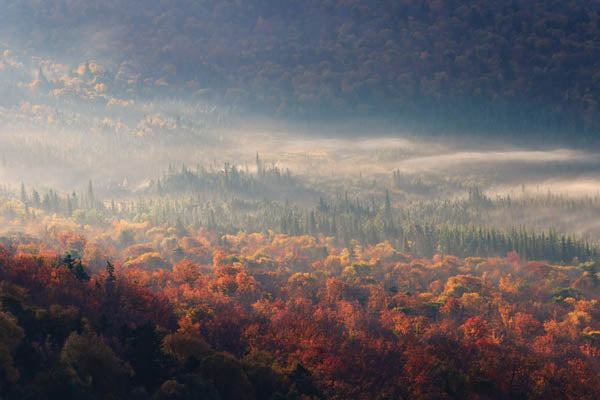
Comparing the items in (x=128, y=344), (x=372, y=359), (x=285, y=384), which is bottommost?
(x=372, y=359)

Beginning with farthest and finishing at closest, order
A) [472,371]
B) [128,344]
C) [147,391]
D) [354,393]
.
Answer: [472,371] → [354,393] → [128,344] → [147,391]

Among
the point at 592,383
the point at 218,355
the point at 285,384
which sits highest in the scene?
the point at 218,355

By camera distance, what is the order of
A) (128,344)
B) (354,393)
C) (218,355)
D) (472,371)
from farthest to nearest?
1. (472,371)
2. (354,393)
3. (218,355)
4. (128,344)

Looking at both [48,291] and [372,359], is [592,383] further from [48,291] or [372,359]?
[48,291]

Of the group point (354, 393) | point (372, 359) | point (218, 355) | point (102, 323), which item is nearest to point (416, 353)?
point (372, 359)

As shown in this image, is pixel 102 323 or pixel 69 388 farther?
pixel 102 323

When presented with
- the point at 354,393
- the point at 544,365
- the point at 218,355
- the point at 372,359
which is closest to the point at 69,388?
the point at 218,355

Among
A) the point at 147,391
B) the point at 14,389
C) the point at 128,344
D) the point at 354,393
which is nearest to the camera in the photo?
the point at 14,389

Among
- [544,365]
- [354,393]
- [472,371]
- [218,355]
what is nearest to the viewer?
[218,355]

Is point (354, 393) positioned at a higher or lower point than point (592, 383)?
higher

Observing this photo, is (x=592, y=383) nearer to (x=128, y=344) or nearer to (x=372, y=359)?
(x=372, y=359)
